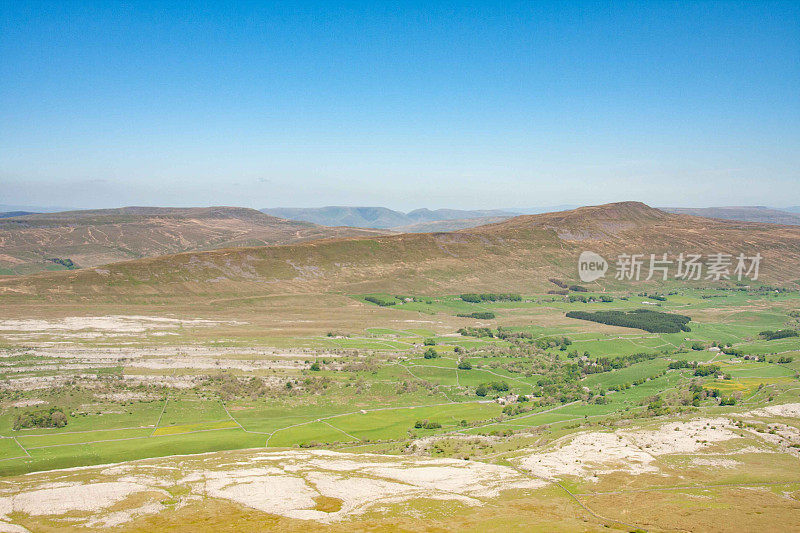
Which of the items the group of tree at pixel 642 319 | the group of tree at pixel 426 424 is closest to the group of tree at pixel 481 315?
the group of tree at pixel 642 319

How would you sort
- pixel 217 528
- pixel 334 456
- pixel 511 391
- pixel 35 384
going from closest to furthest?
1. pixel 217 528
2. pixel 334 456
3. pixel 35 384
4. pixel 511 391

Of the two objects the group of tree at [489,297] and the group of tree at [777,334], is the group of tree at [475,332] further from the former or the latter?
the group of tree at [777,334]

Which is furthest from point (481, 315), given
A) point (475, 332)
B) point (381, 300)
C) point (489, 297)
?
point (381, 300)

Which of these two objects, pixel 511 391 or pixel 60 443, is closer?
pixel 60 443

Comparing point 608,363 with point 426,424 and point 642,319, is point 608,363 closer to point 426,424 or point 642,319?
point 642,319

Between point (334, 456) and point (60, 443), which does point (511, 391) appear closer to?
point (334, 456)

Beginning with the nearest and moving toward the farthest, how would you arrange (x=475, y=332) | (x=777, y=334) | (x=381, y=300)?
(x=777, y=334) → (x=475, y=332) → (x=381, y=300)

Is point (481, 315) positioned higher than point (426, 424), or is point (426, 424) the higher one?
point (481, 315)

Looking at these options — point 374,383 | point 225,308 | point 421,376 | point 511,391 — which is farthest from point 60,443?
point 225,308
